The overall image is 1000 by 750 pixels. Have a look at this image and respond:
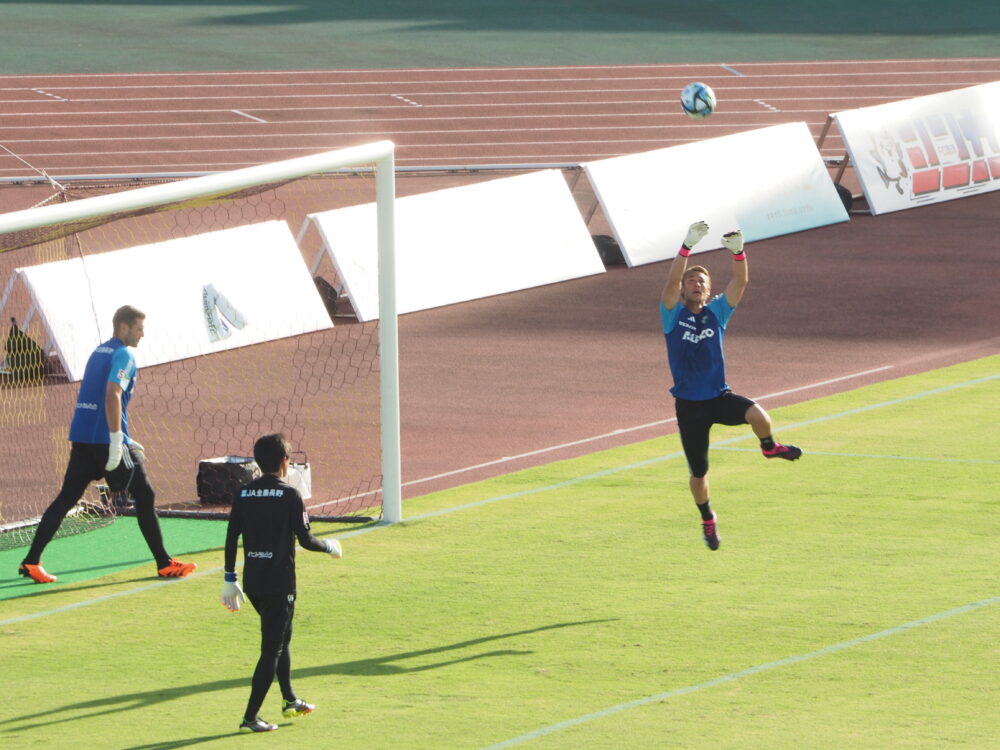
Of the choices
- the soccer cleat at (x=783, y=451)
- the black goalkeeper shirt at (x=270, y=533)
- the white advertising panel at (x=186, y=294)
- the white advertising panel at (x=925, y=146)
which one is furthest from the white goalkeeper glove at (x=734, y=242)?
the white advertising panel at (x=925, y=146)

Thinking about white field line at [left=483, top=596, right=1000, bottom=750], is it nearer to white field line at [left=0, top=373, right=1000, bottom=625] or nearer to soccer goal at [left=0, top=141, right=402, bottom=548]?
white field line at [left=0, top=373, right=1000, bottom=625]

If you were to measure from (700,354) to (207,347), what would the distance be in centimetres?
1045

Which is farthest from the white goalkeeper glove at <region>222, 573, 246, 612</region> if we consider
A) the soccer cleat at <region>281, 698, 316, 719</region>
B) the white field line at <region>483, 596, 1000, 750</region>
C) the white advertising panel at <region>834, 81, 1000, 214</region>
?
the white advertising panel at <region>834, 81, 1000, 214</region>

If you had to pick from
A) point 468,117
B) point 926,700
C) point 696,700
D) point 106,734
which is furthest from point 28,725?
point 468,117

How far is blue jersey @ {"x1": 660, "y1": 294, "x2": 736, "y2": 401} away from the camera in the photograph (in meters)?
13.0

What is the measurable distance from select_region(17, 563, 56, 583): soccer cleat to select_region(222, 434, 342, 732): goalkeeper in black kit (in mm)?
4137

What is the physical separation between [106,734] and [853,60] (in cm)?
3921

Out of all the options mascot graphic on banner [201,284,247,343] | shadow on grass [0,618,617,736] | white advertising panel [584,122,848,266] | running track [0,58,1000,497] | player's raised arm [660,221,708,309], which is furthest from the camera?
white advertising panel [584,122,848,266]

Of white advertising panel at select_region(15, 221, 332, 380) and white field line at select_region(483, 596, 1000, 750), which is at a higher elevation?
white advertising panel at select_region(15, 221, 332, 380)

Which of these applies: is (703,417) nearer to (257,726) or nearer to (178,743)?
(257,726)

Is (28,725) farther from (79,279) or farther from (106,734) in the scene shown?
(79,279)

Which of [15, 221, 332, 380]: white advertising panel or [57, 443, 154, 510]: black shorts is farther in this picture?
[15, 221, 332, 380]: white advertising panel

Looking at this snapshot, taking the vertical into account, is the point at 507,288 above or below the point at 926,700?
above

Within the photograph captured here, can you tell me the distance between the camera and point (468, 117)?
133 ft
